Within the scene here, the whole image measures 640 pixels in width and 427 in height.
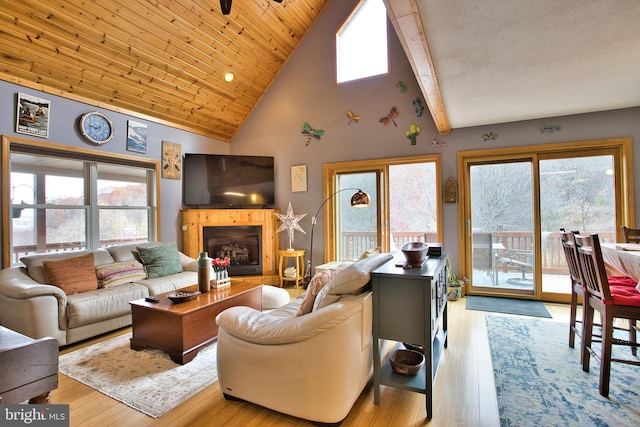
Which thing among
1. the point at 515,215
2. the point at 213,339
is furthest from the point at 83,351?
the point at 515,215

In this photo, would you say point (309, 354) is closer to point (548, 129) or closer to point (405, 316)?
point (405, 316)

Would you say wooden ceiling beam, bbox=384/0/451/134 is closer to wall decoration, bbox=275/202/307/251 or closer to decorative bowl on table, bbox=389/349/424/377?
decorative bowl on table, bbox=389/349/424/377

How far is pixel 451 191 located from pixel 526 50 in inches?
93.9

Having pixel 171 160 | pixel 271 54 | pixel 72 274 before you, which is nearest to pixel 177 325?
pixel 72 274

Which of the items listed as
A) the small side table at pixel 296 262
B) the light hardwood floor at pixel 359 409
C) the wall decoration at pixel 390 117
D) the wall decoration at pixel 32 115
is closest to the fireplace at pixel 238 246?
the small side table at pixel 296 262

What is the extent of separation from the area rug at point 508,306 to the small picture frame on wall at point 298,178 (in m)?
3.18

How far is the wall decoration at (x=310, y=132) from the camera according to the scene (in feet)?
18.0

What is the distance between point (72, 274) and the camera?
3.25m

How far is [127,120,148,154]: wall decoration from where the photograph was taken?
4.57 m

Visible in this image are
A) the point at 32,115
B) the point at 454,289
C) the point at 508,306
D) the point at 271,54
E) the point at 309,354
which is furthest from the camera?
the point at 271,54

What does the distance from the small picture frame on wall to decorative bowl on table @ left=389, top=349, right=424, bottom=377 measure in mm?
3783

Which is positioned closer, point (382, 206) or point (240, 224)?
point (382, 206)

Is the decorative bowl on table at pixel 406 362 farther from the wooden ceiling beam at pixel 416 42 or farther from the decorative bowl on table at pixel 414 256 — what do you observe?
the wooden ceiling beam at pixel 416 42

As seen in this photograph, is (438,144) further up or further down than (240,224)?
further up
